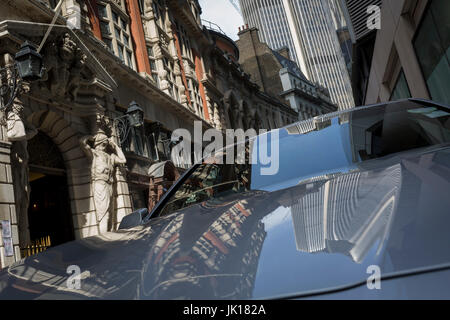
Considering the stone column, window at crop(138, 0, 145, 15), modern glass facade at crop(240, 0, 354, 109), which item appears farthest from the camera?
modern glass facade at crop(240, 0, 354, 109)

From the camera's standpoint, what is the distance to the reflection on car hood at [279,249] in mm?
678

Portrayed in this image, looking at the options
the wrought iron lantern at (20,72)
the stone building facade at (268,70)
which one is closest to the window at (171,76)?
the wrought iron lantern at (20,72)

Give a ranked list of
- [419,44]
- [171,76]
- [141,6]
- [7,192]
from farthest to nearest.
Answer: [171,76], [141,6], [419,44], [7,192]

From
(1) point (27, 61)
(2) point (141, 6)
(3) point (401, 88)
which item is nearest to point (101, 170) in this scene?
(1) point (27, 61)

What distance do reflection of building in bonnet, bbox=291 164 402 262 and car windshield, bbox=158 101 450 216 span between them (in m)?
0.53

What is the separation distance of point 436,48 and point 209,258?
7.88 meters

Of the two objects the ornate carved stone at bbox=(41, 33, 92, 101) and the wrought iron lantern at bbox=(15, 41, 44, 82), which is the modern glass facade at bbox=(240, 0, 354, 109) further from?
the wrought iron lantern at bbox=(15, 41, 44, 82)

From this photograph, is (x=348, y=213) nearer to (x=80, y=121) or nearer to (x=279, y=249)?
(x=279, y=249)

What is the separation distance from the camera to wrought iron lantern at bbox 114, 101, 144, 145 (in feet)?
34.6

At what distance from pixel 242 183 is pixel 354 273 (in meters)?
1.55

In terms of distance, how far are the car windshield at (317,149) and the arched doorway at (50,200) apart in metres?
7.91

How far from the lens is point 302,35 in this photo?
116m

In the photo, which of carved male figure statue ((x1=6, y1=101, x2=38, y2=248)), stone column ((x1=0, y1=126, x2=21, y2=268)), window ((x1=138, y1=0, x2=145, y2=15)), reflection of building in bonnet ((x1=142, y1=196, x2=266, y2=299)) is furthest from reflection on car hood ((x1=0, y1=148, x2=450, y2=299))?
window ((x1=138, y1=0, x2=145, y2=15))
